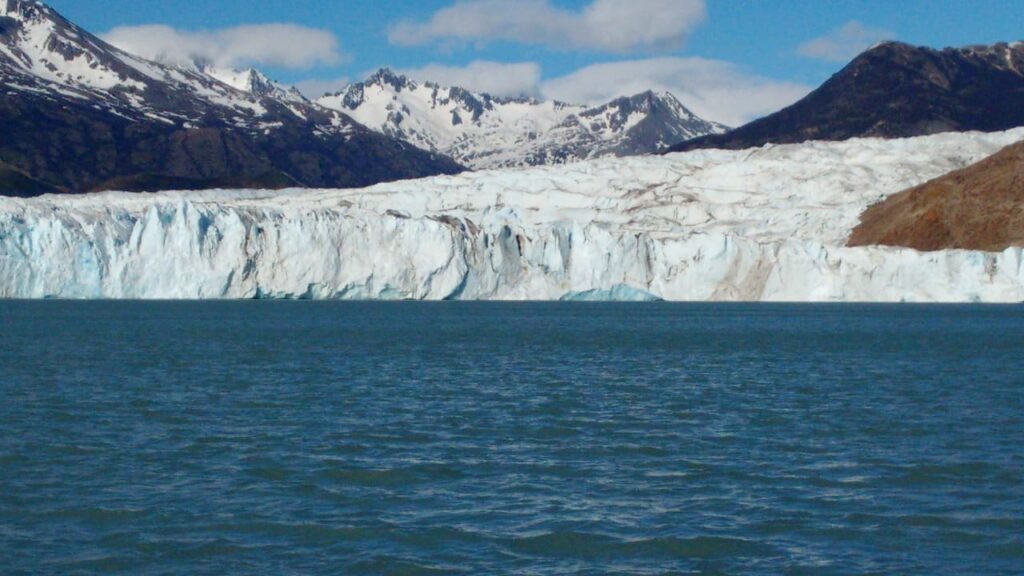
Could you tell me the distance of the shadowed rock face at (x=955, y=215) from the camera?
74250mm

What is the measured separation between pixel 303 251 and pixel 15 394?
132ft

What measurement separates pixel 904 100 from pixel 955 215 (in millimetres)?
111273

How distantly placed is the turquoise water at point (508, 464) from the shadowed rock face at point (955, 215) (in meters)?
41.9

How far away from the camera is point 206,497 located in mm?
14258

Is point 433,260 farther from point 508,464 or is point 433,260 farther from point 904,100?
point 904,100

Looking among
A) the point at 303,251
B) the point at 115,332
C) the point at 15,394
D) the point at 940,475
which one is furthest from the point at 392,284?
the point at 940,475

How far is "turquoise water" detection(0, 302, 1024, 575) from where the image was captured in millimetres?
11984

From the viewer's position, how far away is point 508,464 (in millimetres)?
16531

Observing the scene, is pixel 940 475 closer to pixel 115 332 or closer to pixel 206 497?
pixel 206 497

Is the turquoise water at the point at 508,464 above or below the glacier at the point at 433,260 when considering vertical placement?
below

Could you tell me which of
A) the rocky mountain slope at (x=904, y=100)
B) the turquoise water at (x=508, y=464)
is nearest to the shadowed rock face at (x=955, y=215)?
the turquoise water at (x=508, y=464)

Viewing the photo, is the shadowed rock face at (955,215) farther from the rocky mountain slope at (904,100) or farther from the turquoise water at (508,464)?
the rocky mountain slope at (904,100)

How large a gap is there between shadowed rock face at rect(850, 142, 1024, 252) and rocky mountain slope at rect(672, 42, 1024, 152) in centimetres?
9555

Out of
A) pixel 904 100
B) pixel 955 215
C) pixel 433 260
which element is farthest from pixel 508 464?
pixel 904 100
